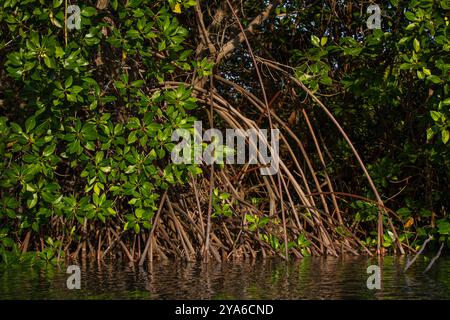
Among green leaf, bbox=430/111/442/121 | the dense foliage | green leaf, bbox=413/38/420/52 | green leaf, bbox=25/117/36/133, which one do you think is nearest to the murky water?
the dense foliage

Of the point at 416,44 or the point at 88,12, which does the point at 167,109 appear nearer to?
the point at 88,12

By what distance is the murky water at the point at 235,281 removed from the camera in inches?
140

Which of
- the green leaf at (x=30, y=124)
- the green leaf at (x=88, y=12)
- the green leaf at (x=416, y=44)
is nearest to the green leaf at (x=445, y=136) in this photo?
the green leaf at (x=416, y=44)

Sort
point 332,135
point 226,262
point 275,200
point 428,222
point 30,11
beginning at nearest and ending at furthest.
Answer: point 30,11 → point 226,262 → point 275,200 → point 428,222 → point 332,135

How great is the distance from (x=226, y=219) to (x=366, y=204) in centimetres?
130

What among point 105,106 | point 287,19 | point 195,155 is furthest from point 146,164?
point 287,19

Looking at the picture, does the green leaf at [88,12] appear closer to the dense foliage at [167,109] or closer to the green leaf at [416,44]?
the dense foliage at [167,109]

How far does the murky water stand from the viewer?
3545 mm

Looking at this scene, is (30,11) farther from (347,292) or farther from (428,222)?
(428,222)

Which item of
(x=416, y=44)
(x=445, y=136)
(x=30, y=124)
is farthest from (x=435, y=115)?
(x=30, y=124)

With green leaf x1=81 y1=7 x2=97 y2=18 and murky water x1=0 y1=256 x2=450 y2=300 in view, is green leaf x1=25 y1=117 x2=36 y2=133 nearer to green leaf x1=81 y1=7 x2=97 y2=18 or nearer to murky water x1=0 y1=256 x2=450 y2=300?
green leaf x1=81 y1=7 x2=97 y2=18

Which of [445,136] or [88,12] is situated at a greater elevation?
[88,12]

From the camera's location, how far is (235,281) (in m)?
4.06

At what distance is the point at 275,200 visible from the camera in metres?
6.26
